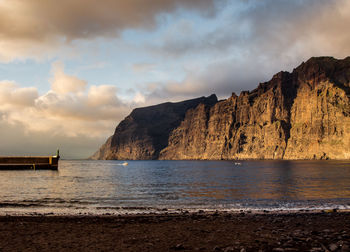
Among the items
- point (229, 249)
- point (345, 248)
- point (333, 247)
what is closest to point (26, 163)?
point (229, 249)

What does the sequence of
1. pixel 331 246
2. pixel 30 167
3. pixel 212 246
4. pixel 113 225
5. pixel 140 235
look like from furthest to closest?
pixel 30 167 → pixel 113 225 → pixel 140 235 → pixel 212 246 → pixel 331 246

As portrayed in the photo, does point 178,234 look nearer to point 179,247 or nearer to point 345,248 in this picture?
point 179,247

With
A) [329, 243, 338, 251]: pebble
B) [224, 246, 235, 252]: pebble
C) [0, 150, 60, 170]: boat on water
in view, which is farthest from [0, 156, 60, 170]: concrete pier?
[329, 243, 338, 251]: pebble

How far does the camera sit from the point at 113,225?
59.9 feet

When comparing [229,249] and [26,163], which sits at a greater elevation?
[229,249]

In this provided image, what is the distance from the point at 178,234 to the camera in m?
15.4

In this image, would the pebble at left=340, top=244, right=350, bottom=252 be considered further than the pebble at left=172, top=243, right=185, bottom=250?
No

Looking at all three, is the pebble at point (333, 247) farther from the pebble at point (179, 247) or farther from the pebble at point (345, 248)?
the pebble at point (179, 247)

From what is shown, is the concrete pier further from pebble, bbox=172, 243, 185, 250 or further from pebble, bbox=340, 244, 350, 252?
pebble, bbox=340, 244, 350, 252

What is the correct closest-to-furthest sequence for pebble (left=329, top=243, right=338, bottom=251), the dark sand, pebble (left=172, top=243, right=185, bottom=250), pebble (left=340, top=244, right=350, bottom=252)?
pebble (left=340, top=244, right=350, bottom=252) → pebble (left=329, top=243, right=338, bottom=251) → pebble (left=172, top=243, right=185, bottom=250) → the dark sand

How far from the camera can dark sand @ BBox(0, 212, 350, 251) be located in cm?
1245

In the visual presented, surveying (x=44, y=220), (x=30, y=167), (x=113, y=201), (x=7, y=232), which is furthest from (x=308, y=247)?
(x=30, y=167)

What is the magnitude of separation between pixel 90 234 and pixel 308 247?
34.9 feet

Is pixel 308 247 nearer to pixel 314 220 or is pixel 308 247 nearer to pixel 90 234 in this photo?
pixel 314 220
